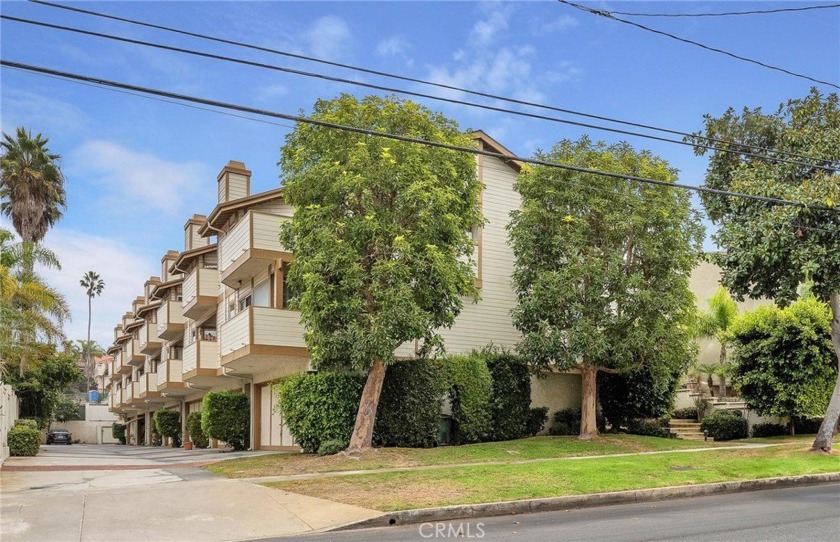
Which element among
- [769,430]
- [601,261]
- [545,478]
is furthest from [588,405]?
[545,478]

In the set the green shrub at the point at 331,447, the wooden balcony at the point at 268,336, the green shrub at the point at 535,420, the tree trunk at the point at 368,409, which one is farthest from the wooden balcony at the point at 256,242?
the green shrub at the point at 535,420

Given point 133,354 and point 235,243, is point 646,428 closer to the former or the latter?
point 235,243

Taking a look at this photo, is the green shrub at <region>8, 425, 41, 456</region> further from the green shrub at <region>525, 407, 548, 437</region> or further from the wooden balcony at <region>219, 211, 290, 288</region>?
the green shrub at <region>525, 407, 548, 437</region>

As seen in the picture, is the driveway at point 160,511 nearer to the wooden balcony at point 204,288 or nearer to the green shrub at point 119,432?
the wooden balcony at point 204,288

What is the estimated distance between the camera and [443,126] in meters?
21.1

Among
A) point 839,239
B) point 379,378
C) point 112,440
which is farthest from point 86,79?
point 112,440

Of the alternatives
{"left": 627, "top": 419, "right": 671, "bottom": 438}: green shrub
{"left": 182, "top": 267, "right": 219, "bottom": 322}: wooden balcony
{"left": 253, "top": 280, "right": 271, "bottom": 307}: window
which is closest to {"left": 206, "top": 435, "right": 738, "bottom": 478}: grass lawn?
{"left": 627, "top": 419, "right": 671, "bottom": 438}: green shrub

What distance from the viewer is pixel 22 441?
90.8ft

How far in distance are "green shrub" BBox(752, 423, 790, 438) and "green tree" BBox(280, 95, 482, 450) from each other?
14110 mm

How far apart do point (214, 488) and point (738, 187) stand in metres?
13.9

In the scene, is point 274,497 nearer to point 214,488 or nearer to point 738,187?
point 214,488

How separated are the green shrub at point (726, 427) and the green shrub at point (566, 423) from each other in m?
5.01

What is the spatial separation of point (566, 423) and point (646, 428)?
2.75 metres

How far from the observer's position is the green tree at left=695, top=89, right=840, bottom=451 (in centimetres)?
1850
